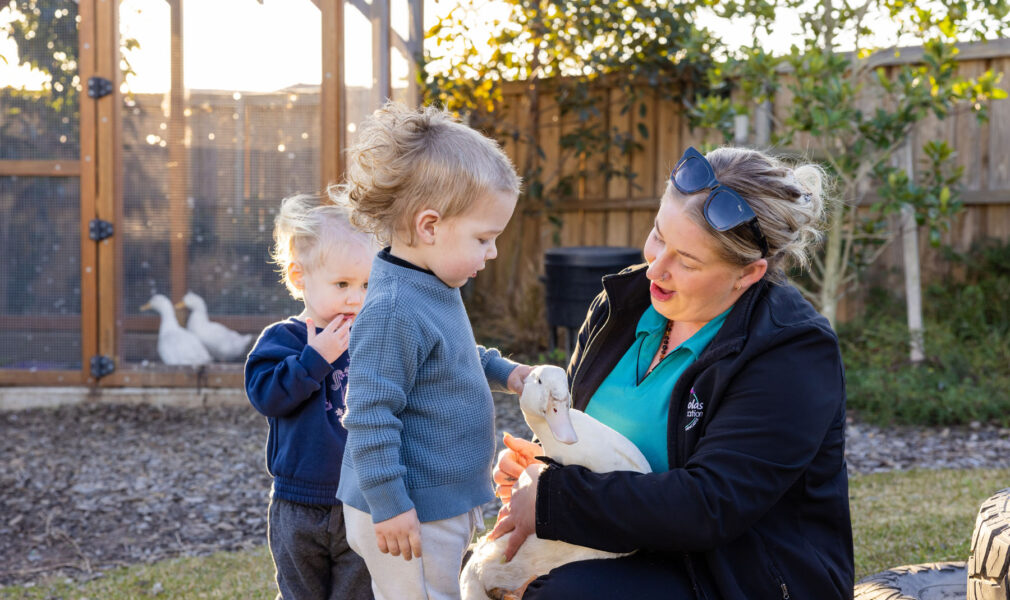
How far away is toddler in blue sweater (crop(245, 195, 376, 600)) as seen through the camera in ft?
7.51

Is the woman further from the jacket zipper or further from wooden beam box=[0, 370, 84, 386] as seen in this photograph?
wooden beam box=[0, 370, 84, 386]

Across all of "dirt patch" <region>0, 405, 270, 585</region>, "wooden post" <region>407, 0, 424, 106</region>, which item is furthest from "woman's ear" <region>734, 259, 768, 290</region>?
"wooden post" <region>407, 0, 424, 106</region>

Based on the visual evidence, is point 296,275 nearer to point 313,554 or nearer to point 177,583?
point 313,554

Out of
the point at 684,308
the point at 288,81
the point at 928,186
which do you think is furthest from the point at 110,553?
the point at 928,186

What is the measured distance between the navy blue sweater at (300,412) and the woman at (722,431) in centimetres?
50

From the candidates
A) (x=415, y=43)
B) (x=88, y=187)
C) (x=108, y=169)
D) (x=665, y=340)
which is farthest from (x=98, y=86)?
(x=665, y=340)

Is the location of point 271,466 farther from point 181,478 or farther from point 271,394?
point 181,478

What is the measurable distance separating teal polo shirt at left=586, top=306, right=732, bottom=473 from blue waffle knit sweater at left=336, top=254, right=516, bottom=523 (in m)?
0.28

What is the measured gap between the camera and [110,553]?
12.3 ft

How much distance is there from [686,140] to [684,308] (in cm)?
603

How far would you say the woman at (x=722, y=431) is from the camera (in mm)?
1811

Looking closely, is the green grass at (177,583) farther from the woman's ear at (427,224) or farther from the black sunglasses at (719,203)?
the black sunglasses at (719,203)

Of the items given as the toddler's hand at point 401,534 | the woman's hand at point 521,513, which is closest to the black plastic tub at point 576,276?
the woman's hand at point 521,513

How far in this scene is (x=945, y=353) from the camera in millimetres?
6109
